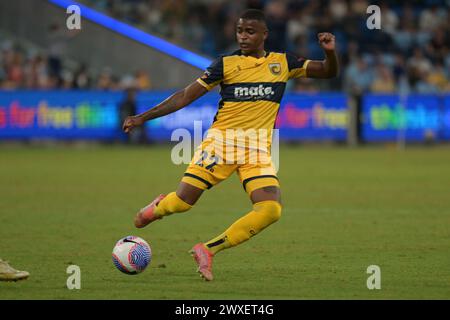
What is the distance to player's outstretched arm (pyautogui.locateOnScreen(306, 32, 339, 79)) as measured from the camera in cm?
894

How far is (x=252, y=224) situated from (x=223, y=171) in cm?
60

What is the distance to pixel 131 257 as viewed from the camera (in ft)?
29.3

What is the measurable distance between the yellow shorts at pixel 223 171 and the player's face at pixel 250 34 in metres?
0.94

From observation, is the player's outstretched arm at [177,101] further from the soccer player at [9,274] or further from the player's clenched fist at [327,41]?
the soccer player at [9,274]

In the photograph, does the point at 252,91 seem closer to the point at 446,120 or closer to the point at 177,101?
the point at 177,101

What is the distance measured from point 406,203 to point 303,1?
17.8 m

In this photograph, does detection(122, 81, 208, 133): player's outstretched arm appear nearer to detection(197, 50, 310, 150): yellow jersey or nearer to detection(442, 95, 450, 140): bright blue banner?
detection(197, 50, 310, 150): yellow jersey

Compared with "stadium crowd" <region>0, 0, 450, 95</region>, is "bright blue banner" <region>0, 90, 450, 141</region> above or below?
below

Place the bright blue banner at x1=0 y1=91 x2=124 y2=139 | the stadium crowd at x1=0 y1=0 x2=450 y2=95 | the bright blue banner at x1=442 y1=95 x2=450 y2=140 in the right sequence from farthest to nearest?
the stadium crowd at x1=0 y1=0 x2=450 y2=95, the bright blue banner at x1=442 y1=95 x2=450 y2=140, the bright blue banner at x1=0 y1=91 x2=124 y2=139

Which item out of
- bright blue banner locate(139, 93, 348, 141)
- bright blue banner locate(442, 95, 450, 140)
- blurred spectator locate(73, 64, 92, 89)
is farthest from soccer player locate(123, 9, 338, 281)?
blurred spectator locate(73, 64, 92, 89)

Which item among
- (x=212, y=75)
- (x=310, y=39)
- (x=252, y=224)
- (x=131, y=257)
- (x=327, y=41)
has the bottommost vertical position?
(x=131, y=257)

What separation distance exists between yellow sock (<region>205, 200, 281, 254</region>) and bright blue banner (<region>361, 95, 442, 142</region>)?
19020 millimetres

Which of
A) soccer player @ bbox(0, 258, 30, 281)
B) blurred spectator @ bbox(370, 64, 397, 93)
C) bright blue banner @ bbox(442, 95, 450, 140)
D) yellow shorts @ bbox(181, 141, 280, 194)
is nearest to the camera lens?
soccer player @ bbox(0, 258, 30, 281)

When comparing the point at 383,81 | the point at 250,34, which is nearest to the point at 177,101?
the point at 250,34
